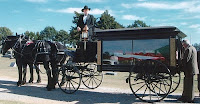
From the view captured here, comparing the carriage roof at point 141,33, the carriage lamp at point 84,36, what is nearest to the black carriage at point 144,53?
the carriage roof at point 141,33

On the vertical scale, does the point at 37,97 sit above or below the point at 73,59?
below

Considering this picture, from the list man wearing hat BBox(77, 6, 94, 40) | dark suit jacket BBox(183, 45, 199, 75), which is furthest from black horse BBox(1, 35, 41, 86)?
dark suit jacket BBox(183, 45, 199, 75)

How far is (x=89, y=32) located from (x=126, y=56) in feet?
7.60

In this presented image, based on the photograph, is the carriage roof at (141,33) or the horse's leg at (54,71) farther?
the horse's leg at (54,71)

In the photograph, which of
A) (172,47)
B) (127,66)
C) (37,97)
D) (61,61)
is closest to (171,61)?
(172,47)

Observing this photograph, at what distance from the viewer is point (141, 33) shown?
7.54 metres

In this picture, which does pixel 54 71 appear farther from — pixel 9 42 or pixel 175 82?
pixel 175 82

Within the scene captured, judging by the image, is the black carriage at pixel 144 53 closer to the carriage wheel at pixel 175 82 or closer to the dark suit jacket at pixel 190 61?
the carriage wheel at pixel 175 82

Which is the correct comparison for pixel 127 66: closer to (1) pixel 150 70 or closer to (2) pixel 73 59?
(1) pixel 150 70

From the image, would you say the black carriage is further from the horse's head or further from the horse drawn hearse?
the horse's head

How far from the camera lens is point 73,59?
9.62 m

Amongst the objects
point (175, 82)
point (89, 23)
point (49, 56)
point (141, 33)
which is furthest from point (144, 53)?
point (49, 56)

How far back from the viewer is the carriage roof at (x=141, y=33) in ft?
23.4

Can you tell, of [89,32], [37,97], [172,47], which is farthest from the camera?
[89,32]
